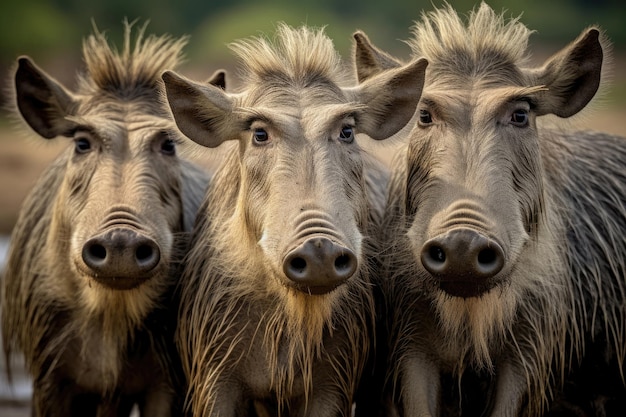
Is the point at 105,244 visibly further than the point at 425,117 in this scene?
No

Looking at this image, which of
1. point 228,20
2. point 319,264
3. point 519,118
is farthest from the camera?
point 228,20

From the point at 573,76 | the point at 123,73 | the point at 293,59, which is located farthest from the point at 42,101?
the point at 573,76

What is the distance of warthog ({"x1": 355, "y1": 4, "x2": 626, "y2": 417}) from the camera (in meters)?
5.96

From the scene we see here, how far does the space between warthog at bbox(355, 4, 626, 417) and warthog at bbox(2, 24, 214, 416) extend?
132 cm

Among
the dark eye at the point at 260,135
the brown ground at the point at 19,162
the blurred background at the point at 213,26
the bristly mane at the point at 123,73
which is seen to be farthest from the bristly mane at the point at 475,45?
the brown ground at the point at 19,162

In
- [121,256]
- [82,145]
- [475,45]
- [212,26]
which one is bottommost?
[121,256]

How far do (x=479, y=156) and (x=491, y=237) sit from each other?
0.56m

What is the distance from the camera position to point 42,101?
7.42m

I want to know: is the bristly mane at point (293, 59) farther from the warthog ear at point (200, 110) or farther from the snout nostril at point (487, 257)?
the snout nostril at point (487, 257)

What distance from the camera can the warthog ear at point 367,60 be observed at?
691 cm

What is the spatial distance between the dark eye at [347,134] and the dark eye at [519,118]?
2.80 ft

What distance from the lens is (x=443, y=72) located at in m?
6.66

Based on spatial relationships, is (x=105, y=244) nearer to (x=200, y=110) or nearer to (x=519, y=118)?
(x=200, y=110)

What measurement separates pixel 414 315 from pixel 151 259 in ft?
4.80
